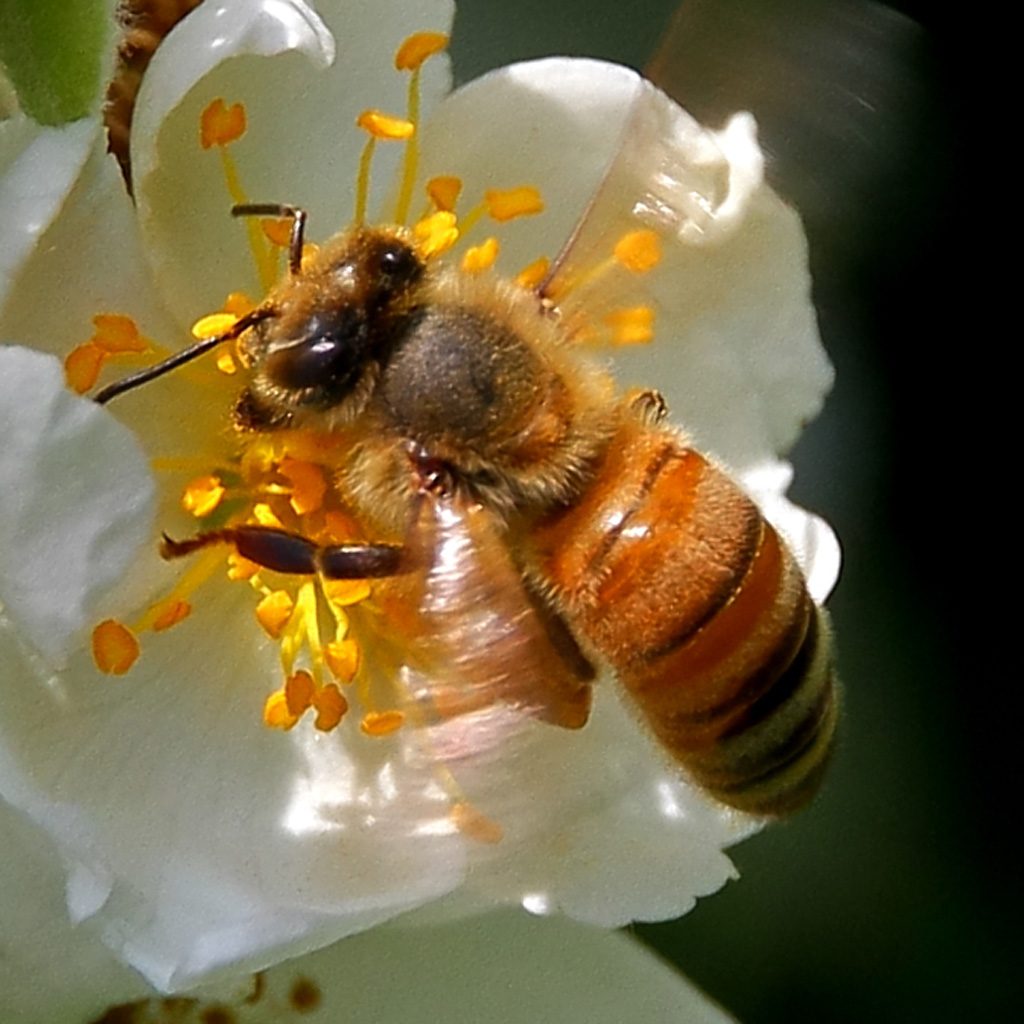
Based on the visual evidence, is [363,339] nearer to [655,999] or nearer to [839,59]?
[839,59]

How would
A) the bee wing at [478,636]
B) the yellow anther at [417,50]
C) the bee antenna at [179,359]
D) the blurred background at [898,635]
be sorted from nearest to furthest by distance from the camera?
1. the bee wing at [478,636]
2. the bee antenna at [179,359]
3. the yellow anther at [417,50]
4. the blurred background at [898,635]

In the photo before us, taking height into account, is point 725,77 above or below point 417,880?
above

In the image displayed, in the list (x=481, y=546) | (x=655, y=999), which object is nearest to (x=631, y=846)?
(x=655, y=999)

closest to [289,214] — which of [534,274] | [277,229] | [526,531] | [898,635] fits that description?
[277,229]

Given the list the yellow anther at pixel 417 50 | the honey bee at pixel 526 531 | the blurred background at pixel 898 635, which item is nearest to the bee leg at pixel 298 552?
the honey bee at pixel 526 531

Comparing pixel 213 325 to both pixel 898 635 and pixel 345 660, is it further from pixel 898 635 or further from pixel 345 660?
pixel 898 635

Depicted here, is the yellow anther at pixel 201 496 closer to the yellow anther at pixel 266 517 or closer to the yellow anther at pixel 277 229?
the yellow anther at pixel 266 517
